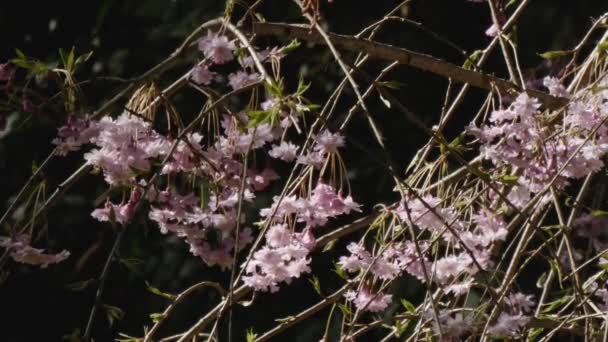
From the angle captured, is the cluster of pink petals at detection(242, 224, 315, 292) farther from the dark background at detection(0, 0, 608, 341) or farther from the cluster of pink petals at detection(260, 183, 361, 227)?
the dark background at detection(0, 0, 608, 341)

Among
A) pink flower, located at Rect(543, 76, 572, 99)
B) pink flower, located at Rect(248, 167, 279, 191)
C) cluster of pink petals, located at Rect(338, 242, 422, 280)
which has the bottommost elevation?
cluster of pink petals, located at Rect(338, 242, 422, 280)

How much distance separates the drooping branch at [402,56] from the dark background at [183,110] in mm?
965

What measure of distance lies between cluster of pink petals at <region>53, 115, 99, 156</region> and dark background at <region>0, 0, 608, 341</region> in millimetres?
1282

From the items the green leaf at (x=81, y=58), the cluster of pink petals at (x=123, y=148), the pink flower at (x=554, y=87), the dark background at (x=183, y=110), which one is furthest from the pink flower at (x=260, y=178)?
the dark background at (x=183, y=110)

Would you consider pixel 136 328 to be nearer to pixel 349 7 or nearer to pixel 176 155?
pixel 349 7

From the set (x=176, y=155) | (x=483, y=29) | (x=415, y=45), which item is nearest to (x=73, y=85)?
(x=176, y=155)

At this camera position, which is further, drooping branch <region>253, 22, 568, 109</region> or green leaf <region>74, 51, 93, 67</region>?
drooping branch <region>253, 22, 568, 109</region>

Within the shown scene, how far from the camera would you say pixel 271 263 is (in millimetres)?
1559

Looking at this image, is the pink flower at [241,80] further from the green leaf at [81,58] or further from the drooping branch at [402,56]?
the green leaf at [81,58]

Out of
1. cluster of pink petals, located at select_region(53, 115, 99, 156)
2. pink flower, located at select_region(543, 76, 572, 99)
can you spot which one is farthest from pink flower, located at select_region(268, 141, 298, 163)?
pink flower, located at select_region(543, 76, 572, 99)

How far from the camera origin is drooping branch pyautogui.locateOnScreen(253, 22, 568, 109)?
5.28 feet

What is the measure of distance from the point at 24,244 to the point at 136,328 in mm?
1554

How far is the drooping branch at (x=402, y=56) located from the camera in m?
1.61

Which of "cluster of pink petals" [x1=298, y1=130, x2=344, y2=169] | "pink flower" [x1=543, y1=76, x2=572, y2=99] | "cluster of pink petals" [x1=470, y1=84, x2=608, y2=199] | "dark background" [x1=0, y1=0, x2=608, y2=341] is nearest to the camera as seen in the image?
"cluster of pink petals" [x1=298, y1=130, x2=344, y2=169]
